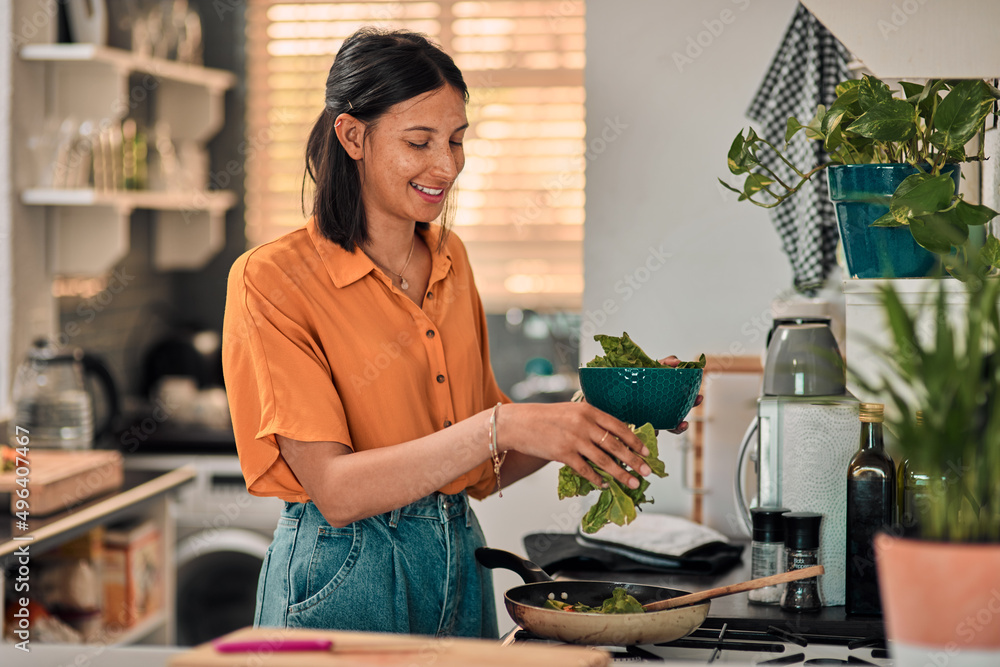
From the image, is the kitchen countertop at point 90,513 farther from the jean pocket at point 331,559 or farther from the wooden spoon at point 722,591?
the wooden spoon at point 722,591

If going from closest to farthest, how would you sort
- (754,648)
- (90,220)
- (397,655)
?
(397,655) → (754,648) → (90,220)

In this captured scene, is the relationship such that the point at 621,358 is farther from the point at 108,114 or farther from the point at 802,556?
Result: the point at 108,114

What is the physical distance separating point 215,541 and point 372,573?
214 cm

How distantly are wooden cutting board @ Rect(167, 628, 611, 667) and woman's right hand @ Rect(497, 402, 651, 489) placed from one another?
0.28 m

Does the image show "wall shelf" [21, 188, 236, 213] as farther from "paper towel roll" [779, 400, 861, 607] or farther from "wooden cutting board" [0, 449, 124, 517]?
"paper towel roll" [779, 400, 861, 607]

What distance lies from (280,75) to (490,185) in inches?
37.9

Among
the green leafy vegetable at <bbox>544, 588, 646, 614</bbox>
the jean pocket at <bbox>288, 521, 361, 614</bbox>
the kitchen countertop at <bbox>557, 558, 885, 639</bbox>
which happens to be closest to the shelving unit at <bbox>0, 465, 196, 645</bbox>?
the jean pocket at <bbox>288, 521, 361, 614</bbox>

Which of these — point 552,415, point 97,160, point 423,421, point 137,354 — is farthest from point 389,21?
point 552,415

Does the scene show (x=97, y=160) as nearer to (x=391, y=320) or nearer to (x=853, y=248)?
(x=391, y=320)

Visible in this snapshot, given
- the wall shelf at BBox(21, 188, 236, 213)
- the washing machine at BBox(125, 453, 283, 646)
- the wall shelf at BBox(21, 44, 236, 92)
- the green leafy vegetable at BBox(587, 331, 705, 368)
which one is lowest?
the washing machine at BBox(125, 453, 283, 646)

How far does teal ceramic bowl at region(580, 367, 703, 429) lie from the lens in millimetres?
1162

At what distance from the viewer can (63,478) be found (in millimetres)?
2367

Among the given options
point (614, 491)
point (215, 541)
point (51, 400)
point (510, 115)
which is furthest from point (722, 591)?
point (510, 115)

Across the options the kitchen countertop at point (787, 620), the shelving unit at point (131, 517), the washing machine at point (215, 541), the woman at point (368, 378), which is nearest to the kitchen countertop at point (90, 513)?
the shelving unit at point (131, 517)
